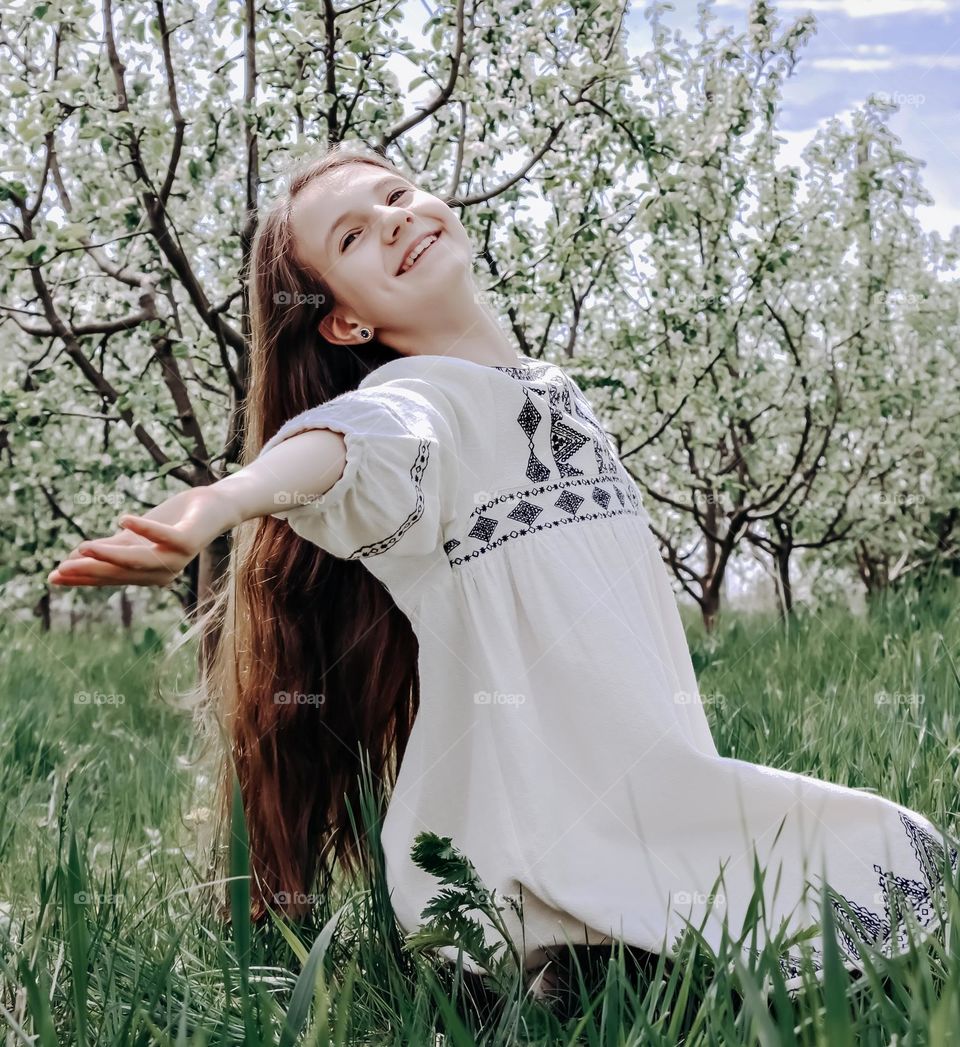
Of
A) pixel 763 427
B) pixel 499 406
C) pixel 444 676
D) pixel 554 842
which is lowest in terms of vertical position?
pixel 554 842

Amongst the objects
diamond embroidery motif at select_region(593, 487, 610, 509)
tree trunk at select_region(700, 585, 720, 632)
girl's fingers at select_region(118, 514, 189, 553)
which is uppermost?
tree trunk at select_region(700, 585, 720, 632)

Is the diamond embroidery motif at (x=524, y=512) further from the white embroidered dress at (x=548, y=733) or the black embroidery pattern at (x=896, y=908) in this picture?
the black embroidery pattern at (x=896, y=908)

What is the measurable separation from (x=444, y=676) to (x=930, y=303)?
208 inches

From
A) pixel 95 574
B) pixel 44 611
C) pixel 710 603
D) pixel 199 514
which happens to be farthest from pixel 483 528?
pixel 44 611

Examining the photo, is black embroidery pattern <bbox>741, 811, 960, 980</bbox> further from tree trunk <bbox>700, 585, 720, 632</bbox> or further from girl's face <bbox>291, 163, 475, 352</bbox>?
tree trunk <bbox>700, 585, 720, 632</bbox>

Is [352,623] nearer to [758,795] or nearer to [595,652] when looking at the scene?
[595,652]

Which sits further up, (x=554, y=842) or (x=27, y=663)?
(x=27, y=663)

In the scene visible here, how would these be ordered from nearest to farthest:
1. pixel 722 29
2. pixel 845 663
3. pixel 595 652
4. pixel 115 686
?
1. pixel 595 652
2. pixel 845 663
3. pixel 115 686
4. pixel 722 29

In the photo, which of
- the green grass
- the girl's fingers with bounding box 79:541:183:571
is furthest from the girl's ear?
the girl's fingers with bounding box 79:541:183:571

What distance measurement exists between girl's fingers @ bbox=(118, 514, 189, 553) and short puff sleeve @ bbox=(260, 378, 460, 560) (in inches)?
9.7

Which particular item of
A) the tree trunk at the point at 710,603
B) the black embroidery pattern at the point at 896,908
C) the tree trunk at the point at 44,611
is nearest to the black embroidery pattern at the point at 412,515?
the black embroidery pattern at the point at 896,908

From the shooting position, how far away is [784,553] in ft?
19.9

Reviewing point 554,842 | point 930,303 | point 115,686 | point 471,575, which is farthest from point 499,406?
→ point 930,303

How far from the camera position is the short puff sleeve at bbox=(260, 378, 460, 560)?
4.35ft
